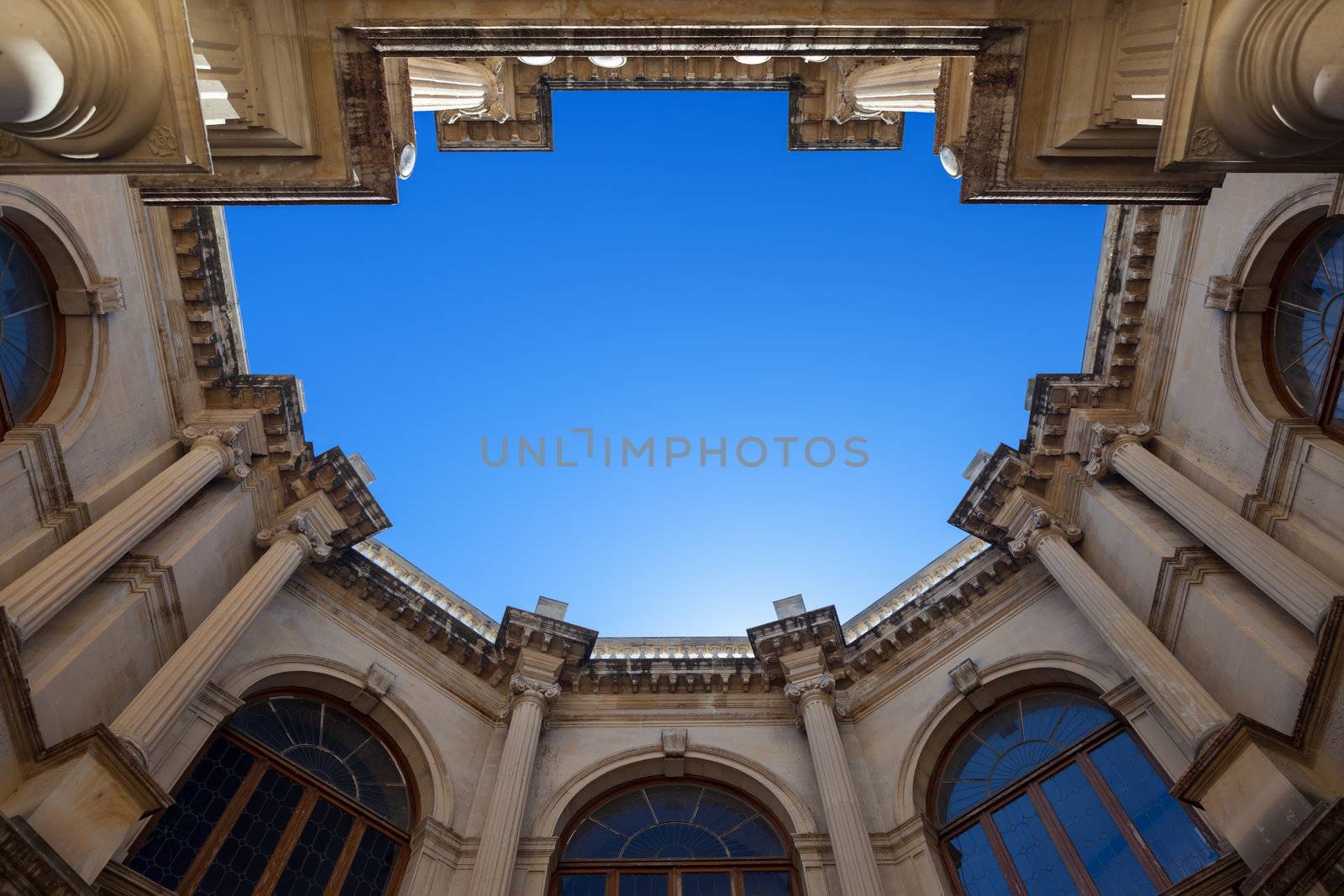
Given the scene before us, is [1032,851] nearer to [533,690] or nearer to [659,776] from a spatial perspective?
[659,776]

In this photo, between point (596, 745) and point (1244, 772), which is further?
point (596, 745)

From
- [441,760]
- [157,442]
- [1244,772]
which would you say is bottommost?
[1244,772]

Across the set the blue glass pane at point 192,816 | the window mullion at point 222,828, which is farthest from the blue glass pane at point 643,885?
the blue glass pane at point 192,816

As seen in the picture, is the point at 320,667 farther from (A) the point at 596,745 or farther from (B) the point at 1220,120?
(B) the point at 1220,120

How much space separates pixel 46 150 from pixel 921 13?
850cm

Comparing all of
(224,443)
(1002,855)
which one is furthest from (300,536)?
(1002,855)

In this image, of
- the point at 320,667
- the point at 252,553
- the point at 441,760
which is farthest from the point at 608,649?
the point at 252,553

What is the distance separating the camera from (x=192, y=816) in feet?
40.2

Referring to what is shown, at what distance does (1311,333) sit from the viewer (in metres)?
12.6

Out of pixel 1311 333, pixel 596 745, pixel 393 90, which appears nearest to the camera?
pixel 1311 333

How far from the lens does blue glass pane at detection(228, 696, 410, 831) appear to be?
1413cm

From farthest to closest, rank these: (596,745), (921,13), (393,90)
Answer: (596,745) → (393,90) → (921,13)

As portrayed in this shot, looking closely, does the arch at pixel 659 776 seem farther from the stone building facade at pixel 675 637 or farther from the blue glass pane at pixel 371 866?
the blue glass pane at pixel 371 866

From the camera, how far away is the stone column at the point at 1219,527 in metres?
10.5
